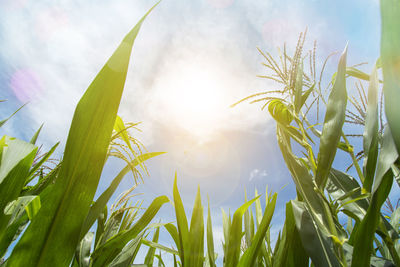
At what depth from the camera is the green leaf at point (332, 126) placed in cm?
55

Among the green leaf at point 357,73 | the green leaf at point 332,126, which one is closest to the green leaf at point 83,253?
the green leaf at point 332,126

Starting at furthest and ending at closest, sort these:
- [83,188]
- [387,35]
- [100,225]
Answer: [100,225] → [83,188] → [387,35]

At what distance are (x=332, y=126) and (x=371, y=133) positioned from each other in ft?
0.26

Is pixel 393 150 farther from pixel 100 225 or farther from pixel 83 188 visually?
pixel 100 225

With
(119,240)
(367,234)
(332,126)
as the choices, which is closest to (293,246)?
(367,234)

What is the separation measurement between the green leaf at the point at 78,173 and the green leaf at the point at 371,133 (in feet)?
1.74

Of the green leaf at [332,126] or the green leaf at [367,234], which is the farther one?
the green leaf at [332,126]

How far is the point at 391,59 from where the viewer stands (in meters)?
0.35

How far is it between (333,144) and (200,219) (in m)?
0.55

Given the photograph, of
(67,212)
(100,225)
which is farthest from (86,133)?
(100,225)

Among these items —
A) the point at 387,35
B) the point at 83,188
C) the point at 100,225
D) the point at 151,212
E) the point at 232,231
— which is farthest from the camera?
the point at 100,225

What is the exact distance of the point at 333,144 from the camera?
547 mm

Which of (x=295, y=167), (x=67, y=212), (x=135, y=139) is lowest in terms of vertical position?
(x=67, y=212)

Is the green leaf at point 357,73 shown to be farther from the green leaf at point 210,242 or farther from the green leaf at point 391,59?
the green leaf at point 210,242
